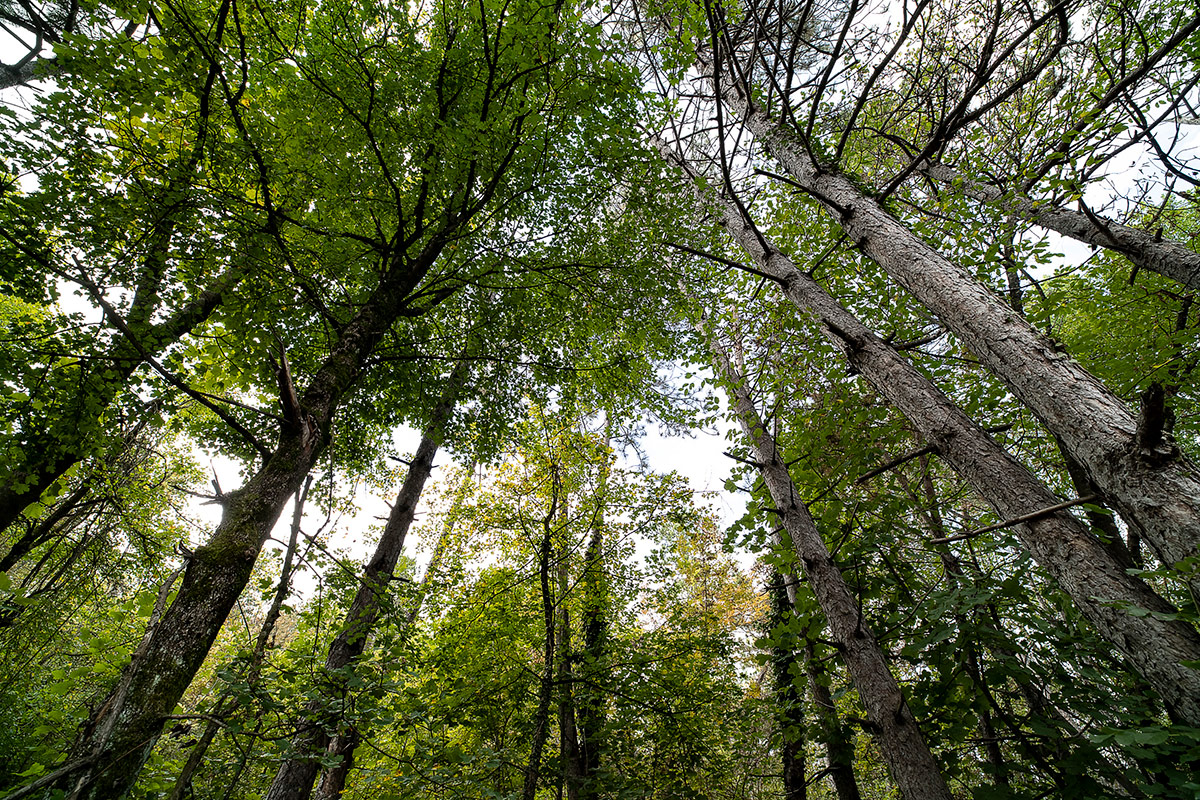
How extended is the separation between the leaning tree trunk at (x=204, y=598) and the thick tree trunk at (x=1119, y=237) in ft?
17.7

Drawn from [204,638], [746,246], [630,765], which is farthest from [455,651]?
[746,246]

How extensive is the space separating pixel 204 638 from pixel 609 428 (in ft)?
17.8

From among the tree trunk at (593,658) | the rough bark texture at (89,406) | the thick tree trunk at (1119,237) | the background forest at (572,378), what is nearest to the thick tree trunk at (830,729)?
the background forest at (572,378)

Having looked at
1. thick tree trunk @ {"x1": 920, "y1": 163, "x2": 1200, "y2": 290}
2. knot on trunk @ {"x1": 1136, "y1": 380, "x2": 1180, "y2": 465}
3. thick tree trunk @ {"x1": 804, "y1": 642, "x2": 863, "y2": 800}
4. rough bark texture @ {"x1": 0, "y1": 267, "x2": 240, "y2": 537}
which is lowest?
thick tree trunk @ {"x1": 804, "y1": 642, "x2": 863, "y2": 800}

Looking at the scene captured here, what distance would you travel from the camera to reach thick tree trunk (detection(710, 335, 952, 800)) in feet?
8.71

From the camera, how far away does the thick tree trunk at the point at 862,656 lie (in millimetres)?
2654

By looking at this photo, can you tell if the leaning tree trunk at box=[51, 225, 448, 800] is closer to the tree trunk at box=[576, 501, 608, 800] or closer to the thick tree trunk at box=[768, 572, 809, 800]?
the tree trunk at box=[576, 501, 608, 800]

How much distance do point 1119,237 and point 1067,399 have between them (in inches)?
155

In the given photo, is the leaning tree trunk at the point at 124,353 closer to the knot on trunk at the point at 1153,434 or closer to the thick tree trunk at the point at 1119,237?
the knot on trunk at the point at 1153,434

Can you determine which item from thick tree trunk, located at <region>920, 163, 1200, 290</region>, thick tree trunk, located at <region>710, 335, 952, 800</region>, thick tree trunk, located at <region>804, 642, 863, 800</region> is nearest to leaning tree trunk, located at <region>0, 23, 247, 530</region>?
thick tree trunk, located at <region>710, 335, 952, 800</region>

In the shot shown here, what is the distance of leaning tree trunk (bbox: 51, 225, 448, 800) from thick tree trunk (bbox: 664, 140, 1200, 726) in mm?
3717

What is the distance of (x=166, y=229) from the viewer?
290 cm

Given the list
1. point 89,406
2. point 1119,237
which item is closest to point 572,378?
point 89,406

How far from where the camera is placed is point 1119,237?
433cm
